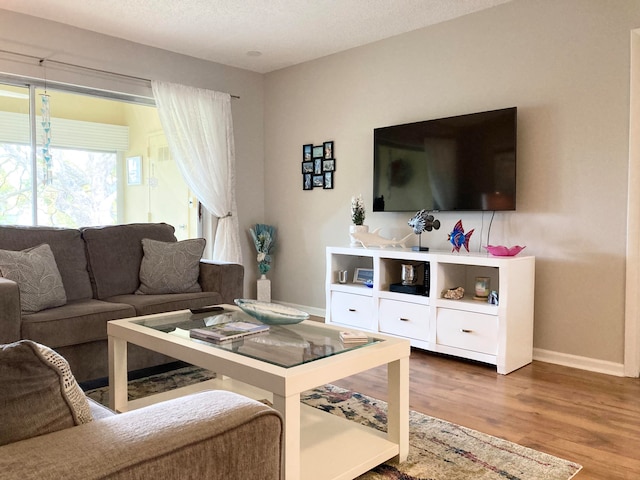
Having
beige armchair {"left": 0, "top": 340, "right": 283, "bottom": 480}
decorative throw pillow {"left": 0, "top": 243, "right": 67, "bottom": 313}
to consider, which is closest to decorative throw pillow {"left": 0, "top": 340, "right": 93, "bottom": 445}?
beige armchair {"left": 0, "top": 340, "right": 283, "bottom": 480}

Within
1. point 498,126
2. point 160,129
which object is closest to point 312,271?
point 160,129

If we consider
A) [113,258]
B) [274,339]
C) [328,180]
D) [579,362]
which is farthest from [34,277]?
[579,362]

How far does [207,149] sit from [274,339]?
325 centimetres

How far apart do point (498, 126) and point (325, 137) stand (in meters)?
1.81

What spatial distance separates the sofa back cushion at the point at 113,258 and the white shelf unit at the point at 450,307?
1.54 metres

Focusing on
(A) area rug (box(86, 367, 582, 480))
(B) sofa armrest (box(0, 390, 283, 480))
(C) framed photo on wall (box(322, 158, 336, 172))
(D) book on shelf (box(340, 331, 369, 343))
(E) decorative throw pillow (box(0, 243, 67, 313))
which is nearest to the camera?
(B) sofa armrest (box(0, 390, 283, 480))

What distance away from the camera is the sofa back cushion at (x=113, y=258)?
3.38 meters

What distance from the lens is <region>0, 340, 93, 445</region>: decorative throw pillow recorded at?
82 centimetres

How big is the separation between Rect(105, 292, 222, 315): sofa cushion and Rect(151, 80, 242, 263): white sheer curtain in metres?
1.63

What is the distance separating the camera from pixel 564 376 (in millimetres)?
3145

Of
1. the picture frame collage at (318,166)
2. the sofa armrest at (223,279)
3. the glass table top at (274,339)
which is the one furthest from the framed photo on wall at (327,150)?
the glass table top at (274,339)

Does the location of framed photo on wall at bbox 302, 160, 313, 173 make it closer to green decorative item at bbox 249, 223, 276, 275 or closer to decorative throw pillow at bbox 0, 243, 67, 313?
green decorative item at bbox 249, 223, 276, 275

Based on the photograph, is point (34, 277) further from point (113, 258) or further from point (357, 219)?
point (357, 219)

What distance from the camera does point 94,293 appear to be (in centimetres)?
336
